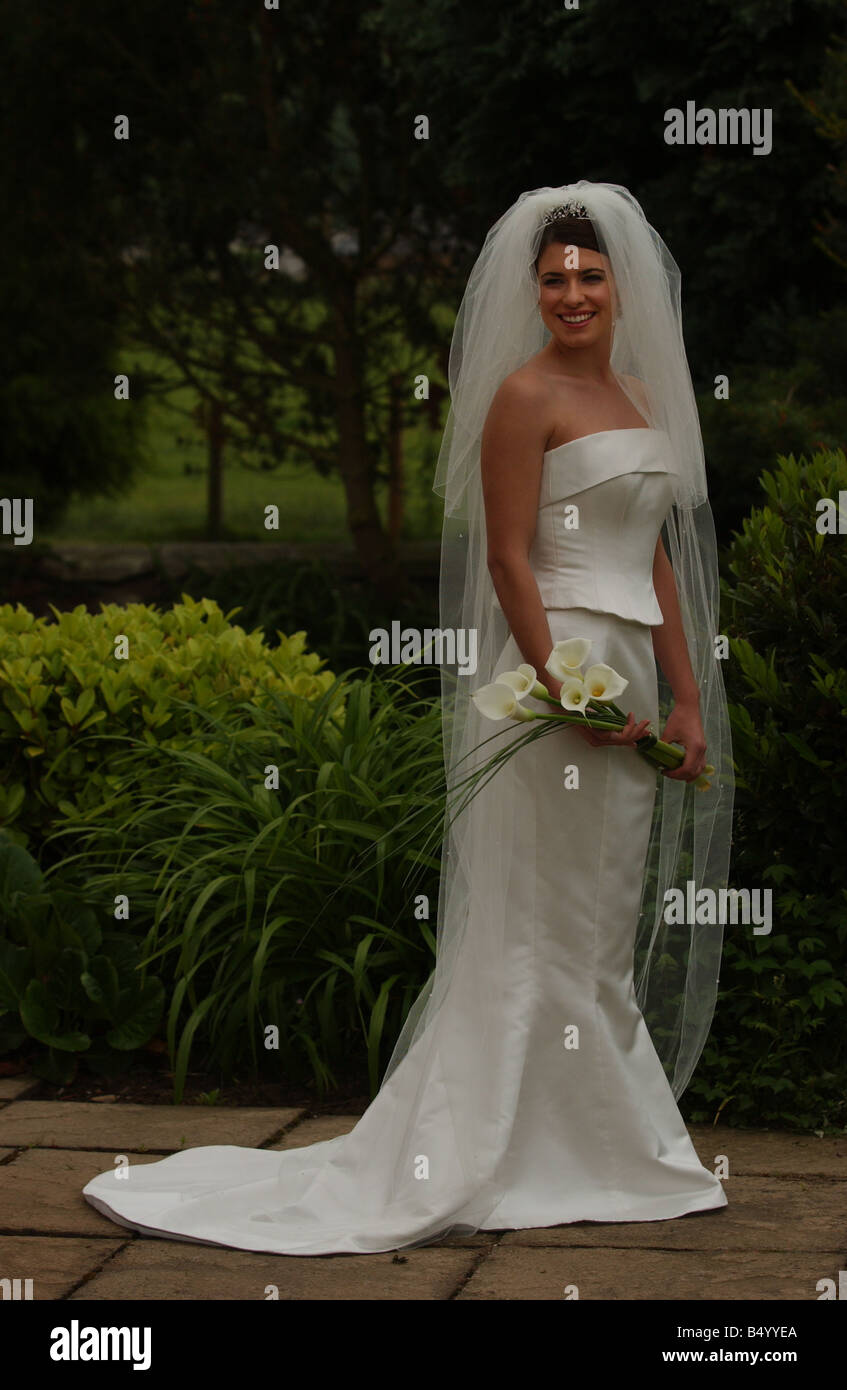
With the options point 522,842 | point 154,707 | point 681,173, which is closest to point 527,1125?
point 522,842

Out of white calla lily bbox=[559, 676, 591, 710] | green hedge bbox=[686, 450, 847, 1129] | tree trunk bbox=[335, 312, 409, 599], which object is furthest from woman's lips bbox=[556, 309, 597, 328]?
tree trunk bbox=[335, 312, 409, 599]

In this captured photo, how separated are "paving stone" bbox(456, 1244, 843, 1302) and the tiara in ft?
7.06

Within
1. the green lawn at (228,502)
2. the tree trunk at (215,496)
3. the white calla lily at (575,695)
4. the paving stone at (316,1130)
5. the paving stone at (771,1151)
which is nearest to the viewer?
the white calla lily at (575,695)

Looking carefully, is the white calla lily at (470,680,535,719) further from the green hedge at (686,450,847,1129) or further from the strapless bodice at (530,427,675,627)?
the green hedge at (686,450,847,1129)

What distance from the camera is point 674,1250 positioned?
3232 mm

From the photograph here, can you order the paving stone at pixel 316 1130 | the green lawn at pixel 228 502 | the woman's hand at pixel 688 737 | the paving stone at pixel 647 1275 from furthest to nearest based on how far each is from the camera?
the green lawn at pixel 228 502
the paving stone at pixel 316 1130
the woman's hand at pixel 688 737
the paving stone at pixel 647 1275

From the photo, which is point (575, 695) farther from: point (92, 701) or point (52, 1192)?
point (92, 701)

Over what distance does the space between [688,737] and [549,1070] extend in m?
0.80

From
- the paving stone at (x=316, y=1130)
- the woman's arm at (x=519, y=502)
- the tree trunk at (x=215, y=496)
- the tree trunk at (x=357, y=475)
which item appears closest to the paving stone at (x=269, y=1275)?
the paving stone at (x=316, y=1130)

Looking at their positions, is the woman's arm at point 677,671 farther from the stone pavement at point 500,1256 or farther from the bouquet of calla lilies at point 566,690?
the stone pavement at point 500,1256

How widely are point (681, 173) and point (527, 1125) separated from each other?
520 cm

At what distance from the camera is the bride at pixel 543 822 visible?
3.38 m

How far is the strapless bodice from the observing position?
11.1ft

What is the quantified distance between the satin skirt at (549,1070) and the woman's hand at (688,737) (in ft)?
0.29
